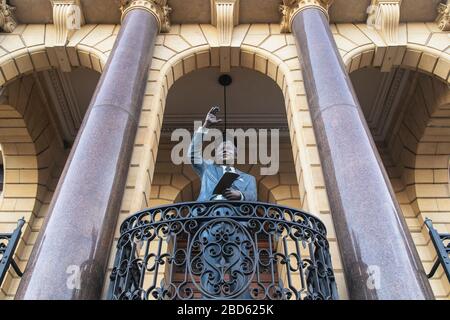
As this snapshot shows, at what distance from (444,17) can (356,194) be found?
5.58m

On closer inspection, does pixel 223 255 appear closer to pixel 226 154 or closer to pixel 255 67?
pixel 226 154

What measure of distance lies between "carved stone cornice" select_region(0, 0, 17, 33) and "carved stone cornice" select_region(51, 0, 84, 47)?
0.91m

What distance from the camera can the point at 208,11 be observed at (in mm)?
8859

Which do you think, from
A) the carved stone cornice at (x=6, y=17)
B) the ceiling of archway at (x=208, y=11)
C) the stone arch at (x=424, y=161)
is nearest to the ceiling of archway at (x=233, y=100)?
the ceiling of archway at (x=208, y=11)

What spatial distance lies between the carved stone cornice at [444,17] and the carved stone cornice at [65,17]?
729cm

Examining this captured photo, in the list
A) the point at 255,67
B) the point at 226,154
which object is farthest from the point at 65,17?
the point at 226,154

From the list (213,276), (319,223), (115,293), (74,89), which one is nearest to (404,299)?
(319,223)

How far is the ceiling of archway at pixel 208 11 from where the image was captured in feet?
28.8

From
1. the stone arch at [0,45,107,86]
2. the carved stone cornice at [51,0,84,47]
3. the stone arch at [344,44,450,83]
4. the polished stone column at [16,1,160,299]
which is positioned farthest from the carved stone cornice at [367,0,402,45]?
the carved stone cornice at [51,0,84,47]

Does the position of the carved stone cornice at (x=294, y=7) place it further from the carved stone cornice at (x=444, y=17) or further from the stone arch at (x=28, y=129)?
the stone arch at (x=28, y=129)

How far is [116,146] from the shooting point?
18.7 feet

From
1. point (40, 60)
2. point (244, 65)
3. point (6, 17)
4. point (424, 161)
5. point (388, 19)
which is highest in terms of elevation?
point (6, 17)

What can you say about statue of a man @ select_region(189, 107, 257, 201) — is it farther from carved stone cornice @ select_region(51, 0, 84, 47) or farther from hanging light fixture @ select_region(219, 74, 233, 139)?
carved stone cornice @ select_region(51, 0, 84, 47)
